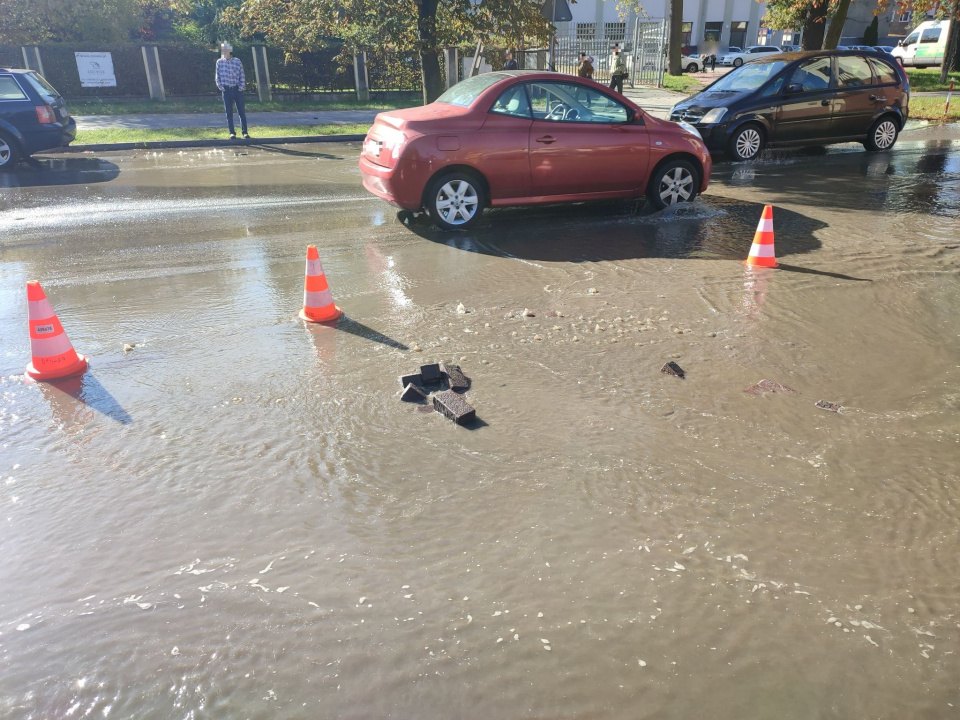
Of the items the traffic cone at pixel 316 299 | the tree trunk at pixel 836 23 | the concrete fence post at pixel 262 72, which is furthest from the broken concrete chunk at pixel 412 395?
the tree trunk at pixel 836 23

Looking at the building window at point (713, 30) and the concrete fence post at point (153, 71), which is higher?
the building window at point (713, 30)

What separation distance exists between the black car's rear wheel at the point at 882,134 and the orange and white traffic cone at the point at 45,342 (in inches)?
562

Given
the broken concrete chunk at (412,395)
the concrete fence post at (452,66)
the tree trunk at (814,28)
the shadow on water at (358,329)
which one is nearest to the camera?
the broken concrete chunk at (412,395)

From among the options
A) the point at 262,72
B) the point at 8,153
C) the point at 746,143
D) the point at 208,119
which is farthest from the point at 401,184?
the point at 262,72

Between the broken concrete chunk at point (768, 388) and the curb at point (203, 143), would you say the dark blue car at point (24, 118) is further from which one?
the broken concrete chunk at point (768, 388)

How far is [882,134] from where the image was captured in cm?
1410

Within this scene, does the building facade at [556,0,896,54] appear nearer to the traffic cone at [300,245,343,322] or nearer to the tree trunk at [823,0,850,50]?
the tree trunk at [823,0,850,50]

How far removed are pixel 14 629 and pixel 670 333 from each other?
4309 mm

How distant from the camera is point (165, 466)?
3.76 m

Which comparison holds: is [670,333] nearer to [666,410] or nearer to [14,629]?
[666,410]

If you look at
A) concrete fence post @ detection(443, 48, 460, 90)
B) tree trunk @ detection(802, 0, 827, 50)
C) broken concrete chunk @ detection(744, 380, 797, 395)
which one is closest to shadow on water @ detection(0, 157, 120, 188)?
broken concrete chunk @ detection(744, 380, 797, 395)

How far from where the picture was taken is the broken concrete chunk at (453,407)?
4152mm

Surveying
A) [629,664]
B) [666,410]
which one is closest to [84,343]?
[666,410]

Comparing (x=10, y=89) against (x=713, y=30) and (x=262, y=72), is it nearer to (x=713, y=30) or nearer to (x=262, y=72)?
(x=262, y=72)
